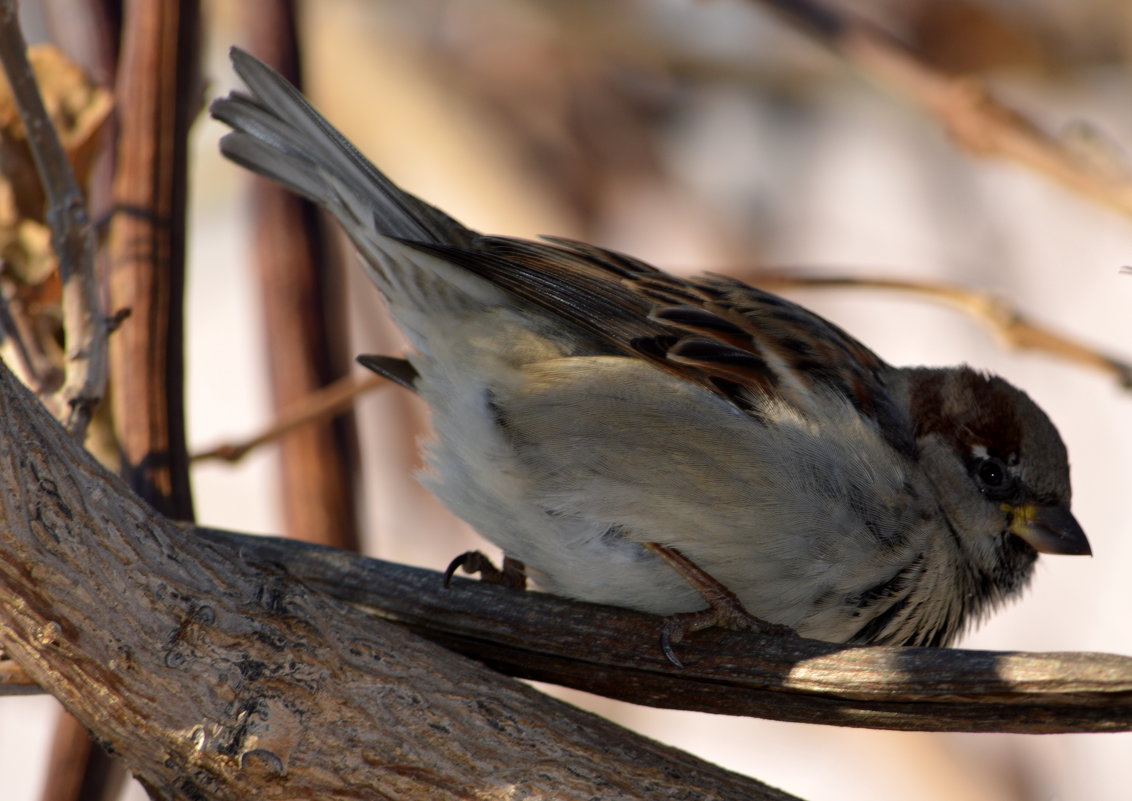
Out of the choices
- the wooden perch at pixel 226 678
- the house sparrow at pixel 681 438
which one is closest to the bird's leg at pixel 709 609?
the house sparrow at pixel 681 438

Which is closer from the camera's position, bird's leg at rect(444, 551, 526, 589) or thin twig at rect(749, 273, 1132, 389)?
bird's leg at rect(444, 551, 526, 589)

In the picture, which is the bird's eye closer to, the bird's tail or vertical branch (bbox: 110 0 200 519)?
the bird's tail

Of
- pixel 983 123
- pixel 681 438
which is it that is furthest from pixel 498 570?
pixel 983 123

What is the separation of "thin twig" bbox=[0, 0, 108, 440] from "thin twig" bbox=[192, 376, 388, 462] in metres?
0.36

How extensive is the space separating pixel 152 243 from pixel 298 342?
22.3 inches

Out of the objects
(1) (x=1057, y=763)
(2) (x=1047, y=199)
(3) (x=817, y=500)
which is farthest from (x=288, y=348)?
(2) (x=1047, y=199)

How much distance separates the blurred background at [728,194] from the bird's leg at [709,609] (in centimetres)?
204

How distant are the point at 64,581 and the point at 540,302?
2.90 feet

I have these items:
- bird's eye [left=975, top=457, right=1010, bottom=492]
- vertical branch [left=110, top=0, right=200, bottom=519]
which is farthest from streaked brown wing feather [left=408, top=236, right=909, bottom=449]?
vertical branch [left=110, top=0, right=200, bottom=519]

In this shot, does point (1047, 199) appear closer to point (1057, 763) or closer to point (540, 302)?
point (1057, 763)

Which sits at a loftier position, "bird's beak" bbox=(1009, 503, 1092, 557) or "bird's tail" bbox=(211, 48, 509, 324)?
"bird's tail" bbox=(211, 48, 509, 324)

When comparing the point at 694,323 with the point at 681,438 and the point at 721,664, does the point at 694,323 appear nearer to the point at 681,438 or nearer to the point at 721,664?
the point at 681,438

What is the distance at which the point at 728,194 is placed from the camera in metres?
4.66

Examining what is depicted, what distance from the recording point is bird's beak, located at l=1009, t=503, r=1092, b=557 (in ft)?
6.48
